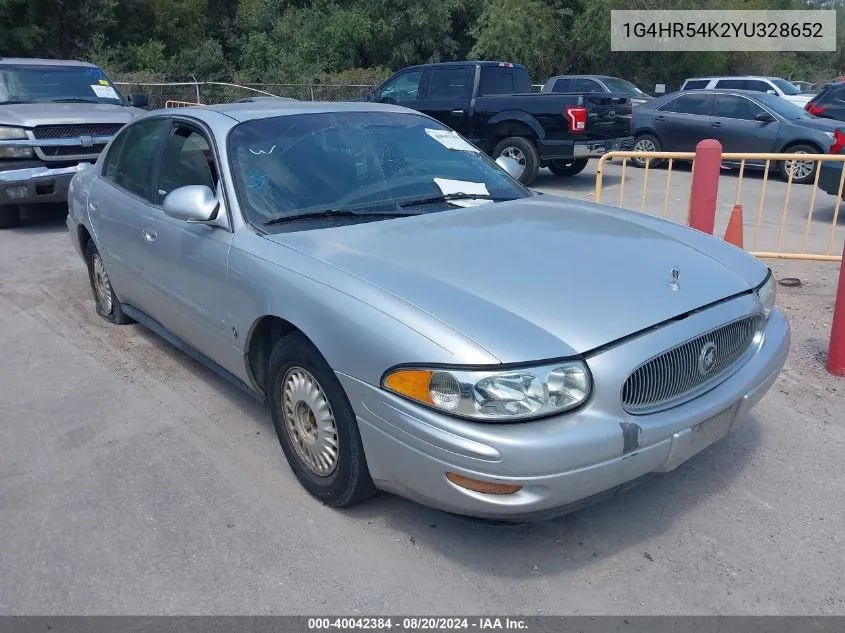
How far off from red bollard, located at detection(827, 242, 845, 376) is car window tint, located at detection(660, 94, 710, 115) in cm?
1088

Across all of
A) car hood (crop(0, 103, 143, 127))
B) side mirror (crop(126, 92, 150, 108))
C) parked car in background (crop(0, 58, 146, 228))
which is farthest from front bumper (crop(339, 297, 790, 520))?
side mirror (crop(126, 92, 150, 108))

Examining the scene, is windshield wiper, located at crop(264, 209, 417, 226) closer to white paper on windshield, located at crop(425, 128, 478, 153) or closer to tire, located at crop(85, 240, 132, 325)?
white paper on windshield, located at crop(425, 128, 478, 153)

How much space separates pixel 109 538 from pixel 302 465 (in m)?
0.85

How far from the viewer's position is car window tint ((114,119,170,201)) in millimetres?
4808

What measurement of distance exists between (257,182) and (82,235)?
8.56 feet

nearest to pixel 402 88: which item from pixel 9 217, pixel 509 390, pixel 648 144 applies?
pixel 648 144

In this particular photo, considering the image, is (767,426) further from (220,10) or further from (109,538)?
(220,10)

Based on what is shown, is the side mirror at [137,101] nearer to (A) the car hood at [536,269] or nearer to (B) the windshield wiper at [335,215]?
(B) the windshield wiper at [335,215]

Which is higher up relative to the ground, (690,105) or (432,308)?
(432,308)

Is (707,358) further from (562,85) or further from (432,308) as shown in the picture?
(562,85)

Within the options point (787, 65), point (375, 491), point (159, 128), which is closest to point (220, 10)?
point (787, 65)

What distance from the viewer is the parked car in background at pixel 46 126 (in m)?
8.89

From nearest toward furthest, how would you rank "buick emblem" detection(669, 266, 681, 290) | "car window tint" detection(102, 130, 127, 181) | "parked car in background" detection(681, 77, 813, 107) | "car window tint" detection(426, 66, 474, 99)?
1. "buick emblem" detection(669, 266, 681, 290)
2. "car window tint" detection(102, 130, 127, 181)
3. "car window tint" detection(426, 66, 474, 99)
4. "parked car in background" detection(681, 77, 813, 107)

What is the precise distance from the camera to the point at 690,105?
1494 centimetres
